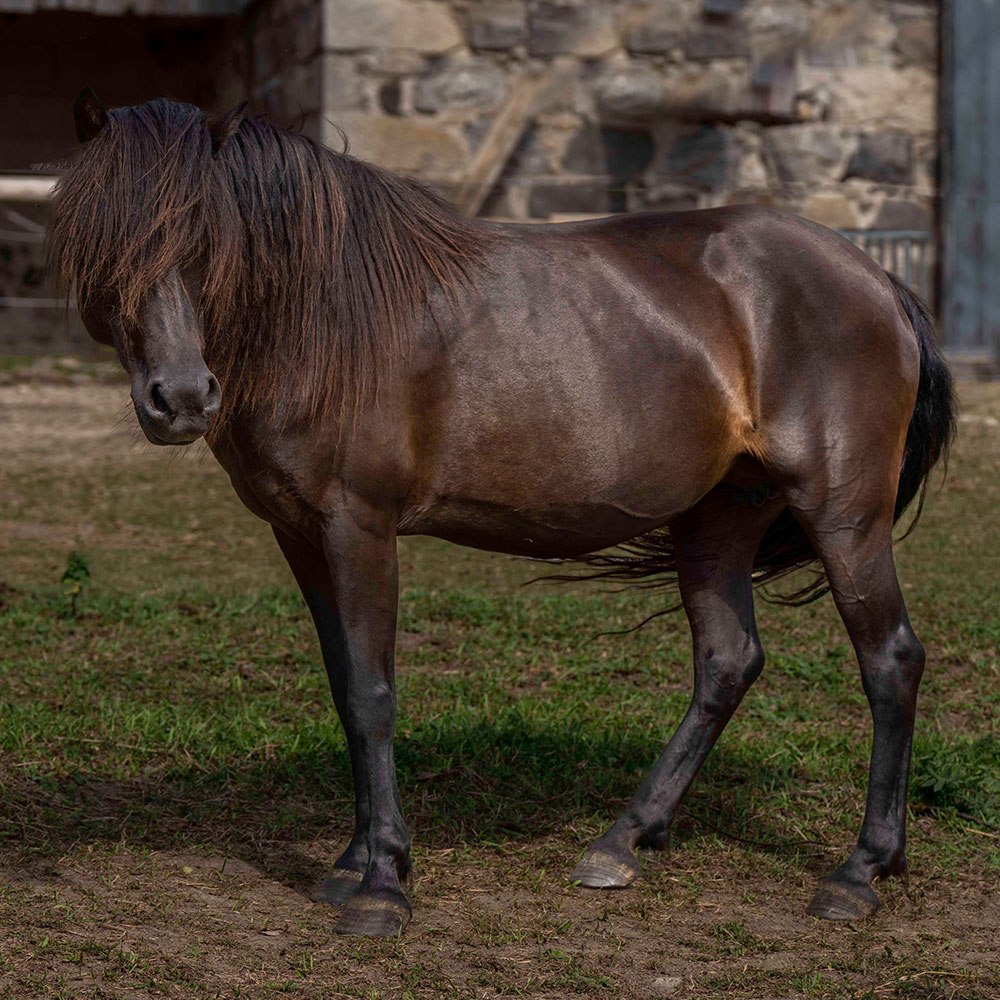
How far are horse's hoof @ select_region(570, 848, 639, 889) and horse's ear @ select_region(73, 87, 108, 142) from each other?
2.22 metres

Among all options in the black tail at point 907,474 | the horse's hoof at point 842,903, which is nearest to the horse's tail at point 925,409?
the black tail at point 907,474

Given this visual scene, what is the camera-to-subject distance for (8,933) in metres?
3.26

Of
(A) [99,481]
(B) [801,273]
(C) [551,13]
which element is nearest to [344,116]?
(C) [551,13]

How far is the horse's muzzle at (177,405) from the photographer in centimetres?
301

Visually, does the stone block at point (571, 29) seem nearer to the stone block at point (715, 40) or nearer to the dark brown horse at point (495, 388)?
the stone block at point (715, 40)

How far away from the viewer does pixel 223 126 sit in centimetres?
325

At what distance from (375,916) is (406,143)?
25.8 feet

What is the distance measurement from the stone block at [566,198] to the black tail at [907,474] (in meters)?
6.88

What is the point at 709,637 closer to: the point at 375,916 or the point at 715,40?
the point at 375,916

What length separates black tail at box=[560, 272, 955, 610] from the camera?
400cm

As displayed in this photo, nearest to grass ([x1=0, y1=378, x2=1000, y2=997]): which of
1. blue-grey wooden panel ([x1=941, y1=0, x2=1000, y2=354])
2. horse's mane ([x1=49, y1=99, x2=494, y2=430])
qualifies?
horse's mane ([x1=49, y1=99, x2=494, y2=430])

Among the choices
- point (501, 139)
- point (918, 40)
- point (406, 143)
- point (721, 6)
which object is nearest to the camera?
point (406, 143)

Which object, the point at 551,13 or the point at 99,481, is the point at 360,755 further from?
the point at 551,13

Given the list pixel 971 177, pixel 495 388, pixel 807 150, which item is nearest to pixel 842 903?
pixel 495 388
